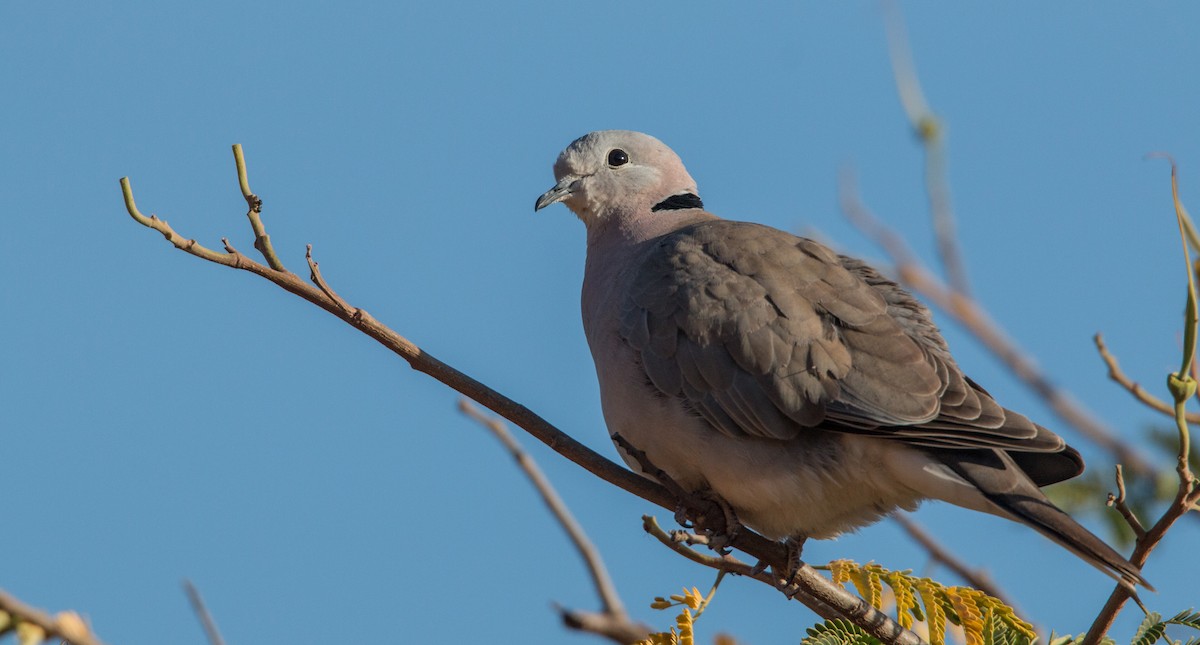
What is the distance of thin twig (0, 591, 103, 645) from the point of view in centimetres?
200

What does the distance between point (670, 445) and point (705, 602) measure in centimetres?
97

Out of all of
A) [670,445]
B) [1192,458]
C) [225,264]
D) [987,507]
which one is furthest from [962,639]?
[225,264]

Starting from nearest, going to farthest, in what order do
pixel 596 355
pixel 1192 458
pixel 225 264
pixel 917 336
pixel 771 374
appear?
pixel 225 264
pixel 1192 458
pixel 771 374
pixel 917 336
pixel 596 355

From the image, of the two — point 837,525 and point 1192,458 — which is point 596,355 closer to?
point 837,525

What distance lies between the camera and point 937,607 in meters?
3.46

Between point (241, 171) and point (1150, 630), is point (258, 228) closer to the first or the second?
point (241, 171)

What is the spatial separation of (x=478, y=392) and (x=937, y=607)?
1.34m

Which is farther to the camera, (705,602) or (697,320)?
(697,320)

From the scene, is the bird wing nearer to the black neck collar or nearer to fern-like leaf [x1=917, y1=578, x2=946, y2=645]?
fern-like leaf [x1=917, y1=578, x2=946, y2=645]

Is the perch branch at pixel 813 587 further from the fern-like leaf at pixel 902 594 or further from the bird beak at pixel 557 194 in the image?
the bird beak at pixel 557 194

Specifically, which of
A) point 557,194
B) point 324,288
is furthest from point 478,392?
point 557,194

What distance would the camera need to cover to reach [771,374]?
4.25 m

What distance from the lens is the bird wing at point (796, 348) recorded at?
4.03m

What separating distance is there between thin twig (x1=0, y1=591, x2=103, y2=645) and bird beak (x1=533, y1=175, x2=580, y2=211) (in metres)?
3.97
